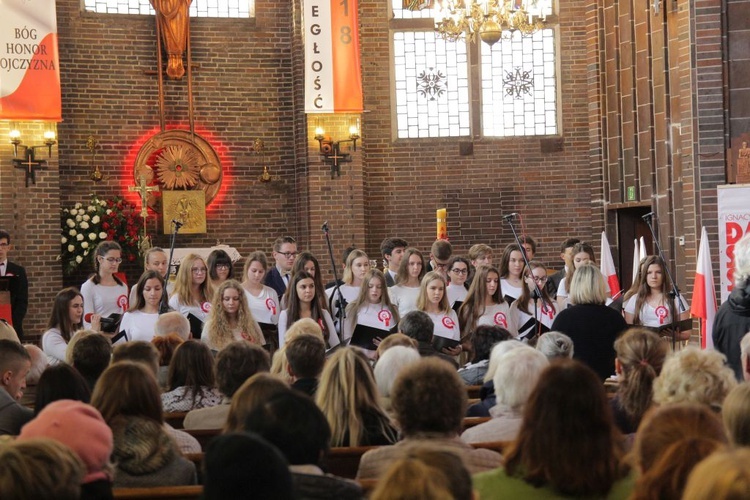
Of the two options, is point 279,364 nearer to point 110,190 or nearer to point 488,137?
point 110,190

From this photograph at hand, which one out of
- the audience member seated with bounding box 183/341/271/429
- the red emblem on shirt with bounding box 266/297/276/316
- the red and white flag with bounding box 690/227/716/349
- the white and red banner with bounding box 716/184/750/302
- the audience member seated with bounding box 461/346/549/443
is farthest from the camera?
the red and white flag with bounding box 690/227/716/349

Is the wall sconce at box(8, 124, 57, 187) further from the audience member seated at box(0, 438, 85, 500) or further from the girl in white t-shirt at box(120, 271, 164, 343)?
the audience member seated at box(0, 438, 85, 500)

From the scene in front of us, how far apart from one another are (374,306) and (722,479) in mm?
6952

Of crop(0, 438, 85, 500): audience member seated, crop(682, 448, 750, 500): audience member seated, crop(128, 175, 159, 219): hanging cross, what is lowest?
crop(0, 438, 85, 500): audience member seated

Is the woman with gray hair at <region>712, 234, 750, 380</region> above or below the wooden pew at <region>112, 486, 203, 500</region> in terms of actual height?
above

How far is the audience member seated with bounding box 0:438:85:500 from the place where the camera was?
2473 mm

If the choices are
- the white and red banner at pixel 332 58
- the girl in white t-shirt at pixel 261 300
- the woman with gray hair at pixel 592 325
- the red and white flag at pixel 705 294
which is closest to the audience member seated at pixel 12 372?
the woman with gray hair at pixel 592 325

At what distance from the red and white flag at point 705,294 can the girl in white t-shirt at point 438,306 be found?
3.36 meters

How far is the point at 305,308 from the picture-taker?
8648 millimetres

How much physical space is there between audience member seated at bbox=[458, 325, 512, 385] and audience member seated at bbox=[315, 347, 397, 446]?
7.01 ft

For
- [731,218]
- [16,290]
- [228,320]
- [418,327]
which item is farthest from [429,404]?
[731,218]

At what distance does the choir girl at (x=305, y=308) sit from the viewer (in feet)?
28.1

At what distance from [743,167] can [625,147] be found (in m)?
3.02

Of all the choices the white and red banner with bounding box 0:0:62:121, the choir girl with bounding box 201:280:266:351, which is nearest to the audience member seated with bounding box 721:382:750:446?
the choir girl with bounding box 201:280:266:351
